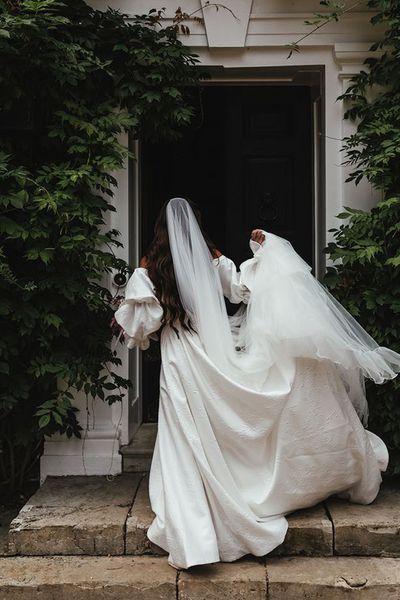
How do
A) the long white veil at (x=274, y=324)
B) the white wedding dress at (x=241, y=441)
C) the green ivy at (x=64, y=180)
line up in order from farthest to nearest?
the green ivy at (x=64, y=180), the long white veil at (x=274, y=324), the white wedding dress at (x=241, y=441)

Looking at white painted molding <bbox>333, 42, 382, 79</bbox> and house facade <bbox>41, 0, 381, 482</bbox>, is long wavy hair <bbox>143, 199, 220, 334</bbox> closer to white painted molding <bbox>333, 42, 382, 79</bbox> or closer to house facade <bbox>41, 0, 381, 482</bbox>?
house facade <bbox>41, 0, 381, 482</bbox>

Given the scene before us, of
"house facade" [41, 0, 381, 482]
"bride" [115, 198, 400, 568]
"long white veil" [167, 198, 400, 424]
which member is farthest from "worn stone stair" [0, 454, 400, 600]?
"house facade" [41, 0, 381, 482]

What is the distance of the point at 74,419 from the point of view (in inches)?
185

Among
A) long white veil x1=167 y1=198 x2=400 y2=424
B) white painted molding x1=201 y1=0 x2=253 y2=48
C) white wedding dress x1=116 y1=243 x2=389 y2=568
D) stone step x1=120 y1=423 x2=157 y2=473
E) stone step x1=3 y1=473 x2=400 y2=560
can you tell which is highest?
white painted molding x1=201 y1=0 x2=253 y2=48

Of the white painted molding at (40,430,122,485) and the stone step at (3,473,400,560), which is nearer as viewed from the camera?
the stone step at (3,473,400,560)

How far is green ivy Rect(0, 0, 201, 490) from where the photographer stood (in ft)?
13.6

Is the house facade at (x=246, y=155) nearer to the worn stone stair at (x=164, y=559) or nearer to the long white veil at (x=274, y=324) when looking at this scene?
the worn stone stair at (x=164, y=559)

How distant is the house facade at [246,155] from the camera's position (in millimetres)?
4773

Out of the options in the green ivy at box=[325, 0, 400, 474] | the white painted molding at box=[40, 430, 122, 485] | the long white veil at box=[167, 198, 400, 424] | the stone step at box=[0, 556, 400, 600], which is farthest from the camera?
the white painted molding at box=[40, 430, 122, 485]

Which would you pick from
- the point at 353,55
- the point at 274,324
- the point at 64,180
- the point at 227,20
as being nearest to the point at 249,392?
the point at 274,324

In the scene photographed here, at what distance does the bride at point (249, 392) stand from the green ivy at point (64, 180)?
60 centimetres

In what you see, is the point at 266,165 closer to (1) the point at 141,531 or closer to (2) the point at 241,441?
(2) the point at 241,441

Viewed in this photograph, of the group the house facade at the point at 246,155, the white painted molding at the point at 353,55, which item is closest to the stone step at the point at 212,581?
the house facade at the point at 246,155

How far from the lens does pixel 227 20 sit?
15.7ft
